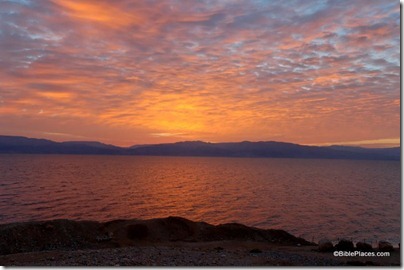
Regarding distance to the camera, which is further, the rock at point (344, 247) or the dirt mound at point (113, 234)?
the dirt mound at point (113, 234)

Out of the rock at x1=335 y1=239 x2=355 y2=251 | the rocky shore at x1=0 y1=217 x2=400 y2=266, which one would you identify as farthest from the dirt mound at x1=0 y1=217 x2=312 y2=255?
the rock at x1=335 y1=239 x2=355 y2=251

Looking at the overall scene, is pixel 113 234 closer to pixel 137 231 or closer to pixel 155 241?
pixel 137 231

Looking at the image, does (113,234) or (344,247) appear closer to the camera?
(344,247)

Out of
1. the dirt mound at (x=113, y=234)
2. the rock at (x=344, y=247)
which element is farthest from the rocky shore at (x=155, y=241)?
the rock at (x=344, y=247)

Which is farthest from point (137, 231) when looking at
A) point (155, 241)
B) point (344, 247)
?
point (344, 247)

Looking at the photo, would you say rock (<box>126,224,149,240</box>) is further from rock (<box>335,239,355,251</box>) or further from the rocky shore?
rock (<box>335,239,355,251</box>)

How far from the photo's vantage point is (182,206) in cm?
5097

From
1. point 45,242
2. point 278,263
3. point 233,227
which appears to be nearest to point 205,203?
point 233,227

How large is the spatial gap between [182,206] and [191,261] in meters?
37.1

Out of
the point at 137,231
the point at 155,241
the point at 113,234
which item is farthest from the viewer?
the point at 137,231

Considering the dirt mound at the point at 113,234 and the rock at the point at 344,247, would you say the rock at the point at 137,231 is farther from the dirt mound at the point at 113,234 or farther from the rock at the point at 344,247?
the rock at the point at 344,247

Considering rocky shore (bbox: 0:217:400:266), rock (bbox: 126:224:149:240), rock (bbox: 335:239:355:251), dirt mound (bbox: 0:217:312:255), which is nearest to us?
rocky shore (bbox: 0:217:400:266)

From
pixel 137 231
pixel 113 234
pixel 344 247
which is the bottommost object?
pixel 113 234

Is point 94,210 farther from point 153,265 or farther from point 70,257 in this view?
point 153,265
